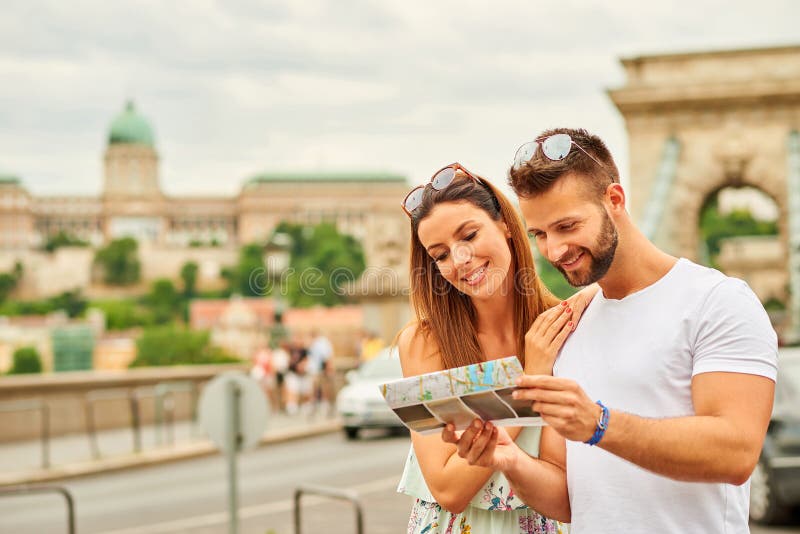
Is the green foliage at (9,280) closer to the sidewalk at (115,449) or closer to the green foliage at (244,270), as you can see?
the green foliage at (244,270)

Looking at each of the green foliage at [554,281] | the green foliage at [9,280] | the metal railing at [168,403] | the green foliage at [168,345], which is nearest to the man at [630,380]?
the green foliage at [554,281]

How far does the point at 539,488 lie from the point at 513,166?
2.05 feet

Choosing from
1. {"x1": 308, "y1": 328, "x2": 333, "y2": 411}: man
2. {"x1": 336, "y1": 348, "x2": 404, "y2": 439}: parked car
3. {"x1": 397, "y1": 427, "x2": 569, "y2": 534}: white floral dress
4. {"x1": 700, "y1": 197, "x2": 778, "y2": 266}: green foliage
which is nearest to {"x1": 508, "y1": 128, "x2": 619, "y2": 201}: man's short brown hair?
{"x1": 397, "y1": 427, "x2": 569, "y2": 534}: white floral dress

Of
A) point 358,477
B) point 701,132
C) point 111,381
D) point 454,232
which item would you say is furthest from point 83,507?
point 701,132

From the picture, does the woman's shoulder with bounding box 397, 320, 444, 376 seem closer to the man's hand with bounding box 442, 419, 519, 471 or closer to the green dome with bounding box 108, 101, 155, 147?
the man's hand with bounding box 442, 419, 519, 471

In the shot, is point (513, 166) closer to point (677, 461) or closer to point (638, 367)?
point (638, 367)

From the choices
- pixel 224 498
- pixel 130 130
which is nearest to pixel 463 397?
pixel 224 498

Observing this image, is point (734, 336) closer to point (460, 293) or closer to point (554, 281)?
point (460, 293)

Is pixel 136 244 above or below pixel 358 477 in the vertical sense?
above

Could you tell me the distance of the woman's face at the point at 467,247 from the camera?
2537mm

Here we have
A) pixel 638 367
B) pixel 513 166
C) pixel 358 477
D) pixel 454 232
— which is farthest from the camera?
pixel 358 477

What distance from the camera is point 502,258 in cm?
257

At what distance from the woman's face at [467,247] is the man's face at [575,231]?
318mm

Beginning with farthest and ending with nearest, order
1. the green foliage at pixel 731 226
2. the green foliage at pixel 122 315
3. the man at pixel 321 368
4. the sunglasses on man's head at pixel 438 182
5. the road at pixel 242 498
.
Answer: the green foliage at pixel 122 315 → the green foliage at pixel 731 226 → the man at pixel 321 368 → the road at pixel 242 498 → the sunglasses on man's head at pixel 438 182
